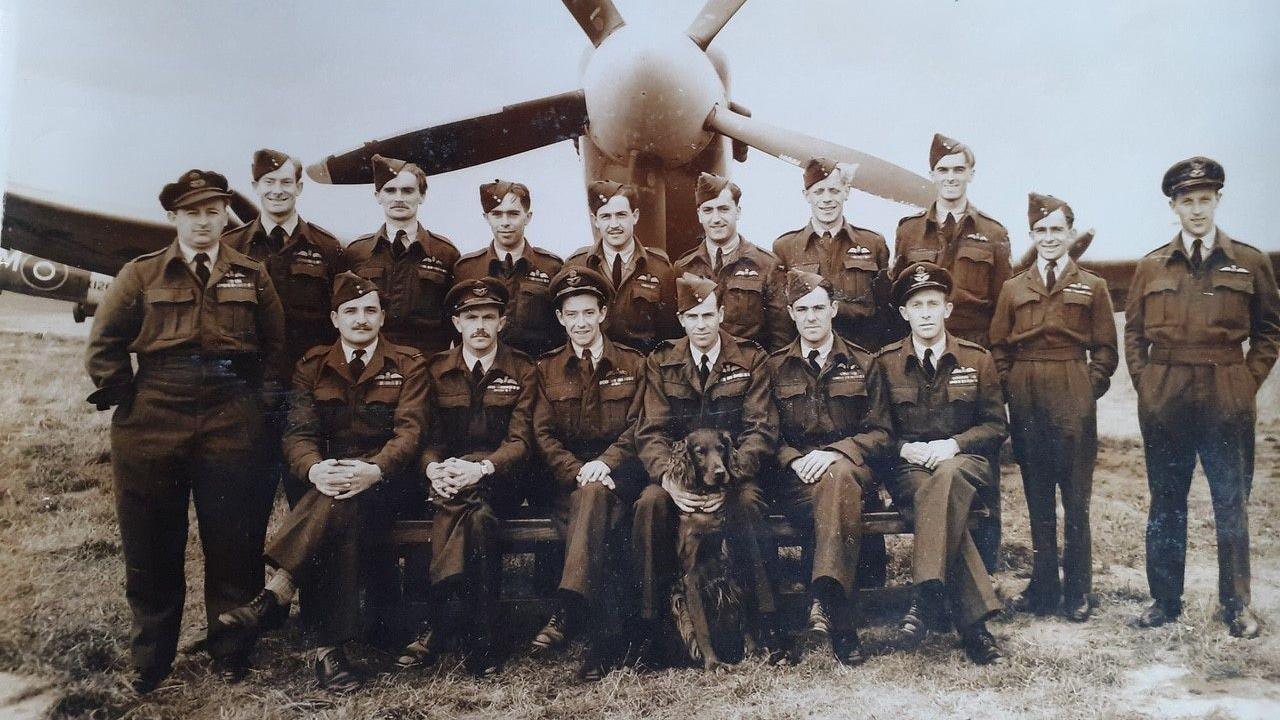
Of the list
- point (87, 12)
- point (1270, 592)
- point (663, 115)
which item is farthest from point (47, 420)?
point (1270, 592)

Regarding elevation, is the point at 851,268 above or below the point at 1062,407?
above

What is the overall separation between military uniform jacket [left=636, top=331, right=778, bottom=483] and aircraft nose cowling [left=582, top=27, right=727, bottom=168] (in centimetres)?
110

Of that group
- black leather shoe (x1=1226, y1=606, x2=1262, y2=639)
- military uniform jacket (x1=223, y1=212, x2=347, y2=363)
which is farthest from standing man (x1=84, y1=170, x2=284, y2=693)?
black leather shoe (x1=1226, y1=606, x2=1262, y2=639)

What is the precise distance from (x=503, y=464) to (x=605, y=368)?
1.80ft

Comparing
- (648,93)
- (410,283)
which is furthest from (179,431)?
(648,93)

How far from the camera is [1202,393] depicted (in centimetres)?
317

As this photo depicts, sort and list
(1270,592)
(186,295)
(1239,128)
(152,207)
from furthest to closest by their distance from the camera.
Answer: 1. (1239,128)
2. (1270,592)
3. (152,207)
4. (186,295)

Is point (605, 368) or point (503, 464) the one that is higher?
point (605, 368)

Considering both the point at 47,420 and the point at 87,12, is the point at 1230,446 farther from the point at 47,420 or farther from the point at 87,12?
the point at 87,12

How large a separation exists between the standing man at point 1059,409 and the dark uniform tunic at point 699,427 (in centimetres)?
111

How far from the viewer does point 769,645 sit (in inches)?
114

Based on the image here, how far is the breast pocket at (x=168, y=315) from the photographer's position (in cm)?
278

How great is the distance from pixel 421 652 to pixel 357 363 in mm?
1114

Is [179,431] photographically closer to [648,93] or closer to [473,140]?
[473,140]
